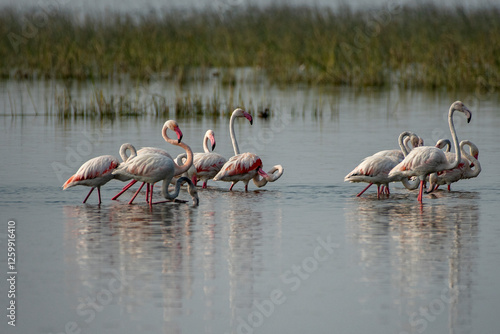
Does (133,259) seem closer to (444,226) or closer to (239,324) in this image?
(239,324)

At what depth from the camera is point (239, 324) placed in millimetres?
5816

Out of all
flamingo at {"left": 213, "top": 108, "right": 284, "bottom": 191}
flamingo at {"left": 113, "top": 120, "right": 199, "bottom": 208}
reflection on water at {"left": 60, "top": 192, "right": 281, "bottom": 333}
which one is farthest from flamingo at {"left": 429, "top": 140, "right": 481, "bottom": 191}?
flamingo at {"left": 113, "top": 120, "right": 199, "bottom": 208}

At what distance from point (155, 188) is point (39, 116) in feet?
27.0

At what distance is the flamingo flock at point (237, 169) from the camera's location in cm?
995

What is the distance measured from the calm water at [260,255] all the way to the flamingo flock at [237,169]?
0.22m

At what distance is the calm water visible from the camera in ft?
19.5

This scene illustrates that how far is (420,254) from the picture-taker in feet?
24.6

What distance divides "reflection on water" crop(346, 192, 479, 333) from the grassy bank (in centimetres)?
1438

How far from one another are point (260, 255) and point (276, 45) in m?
23.9

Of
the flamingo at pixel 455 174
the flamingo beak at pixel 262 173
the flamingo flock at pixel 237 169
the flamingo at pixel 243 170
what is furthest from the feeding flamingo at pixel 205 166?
the flamingo at pixel 455 174

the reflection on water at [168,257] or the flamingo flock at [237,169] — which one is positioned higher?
the flamingo flock at [237,169]

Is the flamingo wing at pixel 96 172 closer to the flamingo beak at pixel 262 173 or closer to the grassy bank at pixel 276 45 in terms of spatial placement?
the flamingo beak at pixel 262 173

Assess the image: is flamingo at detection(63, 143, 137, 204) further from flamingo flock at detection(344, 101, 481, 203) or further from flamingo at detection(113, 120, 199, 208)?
flamingo flock at detection(344, 101, 481, 203)

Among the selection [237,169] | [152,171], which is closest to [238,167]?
[237,169]
